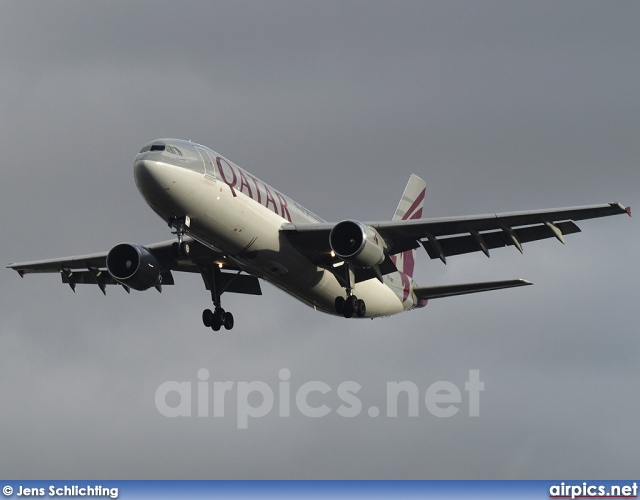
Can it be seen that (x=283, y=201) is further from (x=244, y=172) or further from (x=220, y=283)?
(x=220, y=283)

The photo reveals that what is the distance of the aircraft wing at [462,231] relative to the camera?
139ft

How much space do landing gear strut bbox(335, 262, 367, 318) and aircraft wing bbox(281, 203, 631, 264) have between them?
1.44 m

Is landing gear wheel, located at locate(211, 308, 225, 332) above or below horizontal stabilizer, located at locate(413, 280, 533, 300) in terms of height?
below

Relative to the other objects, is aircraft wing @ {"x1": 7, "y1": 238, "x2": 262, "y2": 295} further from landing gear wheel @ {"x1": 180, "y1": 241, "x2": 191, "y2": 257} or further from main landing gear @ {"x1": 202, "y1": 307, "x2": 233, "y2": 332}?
landing gear wheel @ {"x1": 180, "y1": 241, "x2": 191, "y2": 257}

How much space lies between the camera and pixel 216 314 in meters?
49.2

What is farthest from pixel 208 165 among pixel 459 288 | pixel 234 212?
pixel 459 288

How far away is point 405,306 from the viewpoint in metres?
51.3

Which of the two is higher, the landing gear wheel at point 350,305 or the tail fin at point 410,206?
the tail fin at point 410,206

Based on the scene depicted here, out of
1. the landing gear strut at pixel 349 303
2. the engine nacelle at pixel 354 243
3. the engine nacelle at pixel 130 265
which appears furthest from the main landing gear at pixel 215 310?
the engine nacelle at pixel 354 243

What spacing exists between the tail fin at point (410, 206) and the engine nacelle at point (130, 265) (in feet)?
42.1

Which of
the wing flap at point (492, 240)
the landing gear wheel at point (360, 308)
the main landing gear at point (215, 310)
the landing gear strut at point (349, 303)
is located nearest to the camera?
the wing flap at point (492, 240)

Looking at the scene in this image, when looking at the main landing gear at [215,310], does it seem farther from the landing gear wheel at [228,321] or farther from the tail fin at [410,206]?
the tail fin at [410,206]

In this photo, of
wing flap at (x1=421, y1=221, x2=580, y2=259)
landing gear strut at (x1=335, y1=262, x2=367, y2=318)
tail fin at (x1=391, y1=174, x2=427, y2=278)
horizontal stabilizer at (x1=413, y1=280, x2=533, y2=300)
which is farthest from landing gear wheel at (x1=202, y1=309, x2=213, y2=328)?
tail fin at (x1=391, y1=174, x2=427, y2=278)

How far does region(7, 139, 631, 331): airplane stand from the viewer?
40.6m
